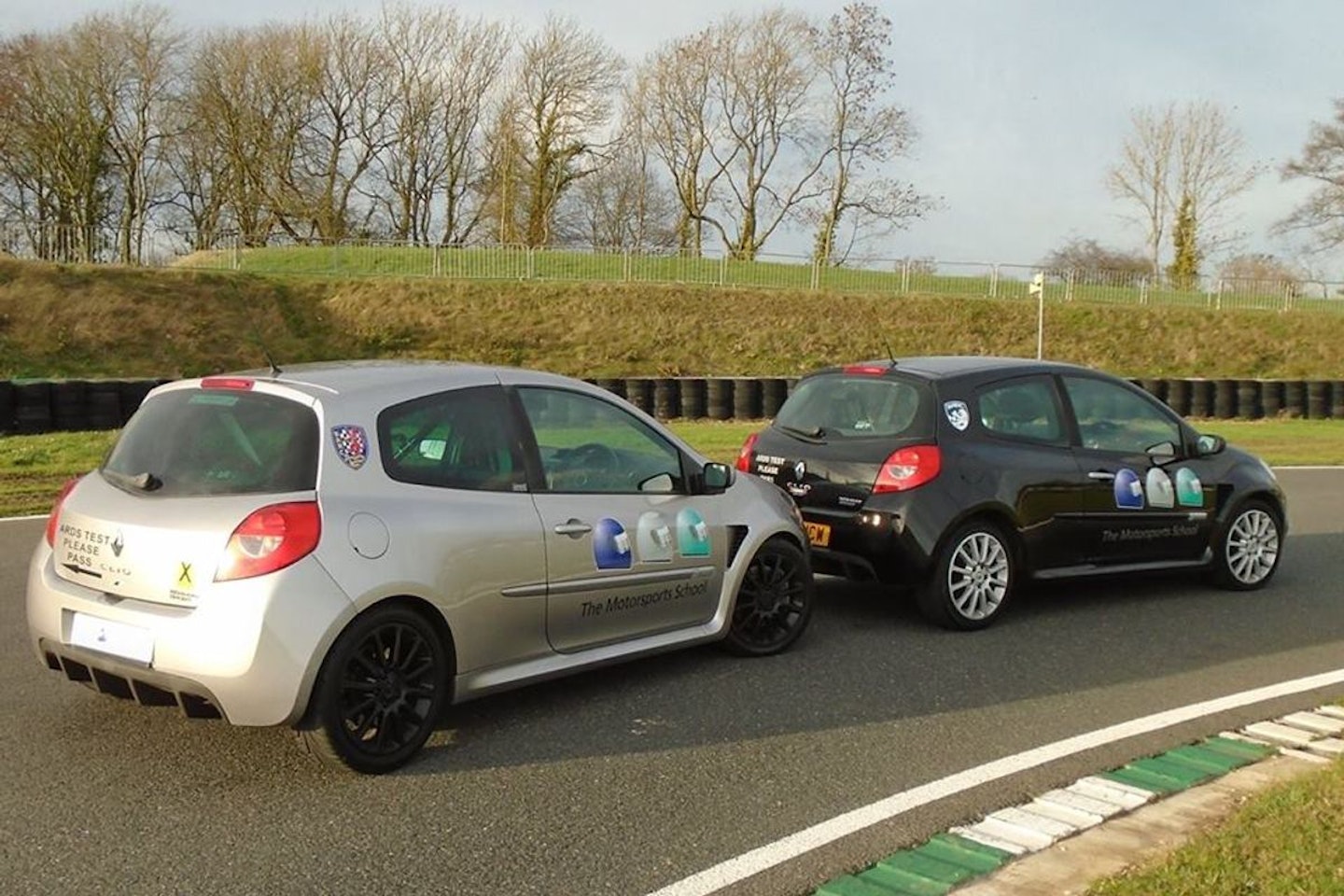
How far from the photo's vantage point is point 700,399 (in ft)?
71.0

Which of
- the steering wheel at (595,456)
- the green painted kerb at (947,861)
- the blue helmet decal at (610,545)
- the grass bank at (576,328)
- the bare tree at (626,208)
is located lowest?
the green painted kerb at (947,861)

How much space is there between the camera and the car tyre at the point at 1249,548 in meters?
8.30

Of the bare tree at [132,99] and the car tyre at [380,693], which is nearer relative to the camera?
the car tyre at [380,693]

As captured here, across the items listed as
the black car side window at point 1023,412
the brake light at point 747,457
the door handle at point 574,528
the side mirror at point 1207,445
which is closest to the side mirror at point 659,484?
the door handle at point 574,528

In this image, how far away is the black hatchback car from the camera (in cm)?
689

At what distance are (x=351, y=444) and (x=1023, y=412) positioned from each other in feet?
14.5

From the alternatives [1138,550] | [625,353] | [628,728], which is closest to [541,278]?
[625,353]

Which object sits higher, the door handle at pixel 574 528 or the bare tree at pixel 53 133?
the bare tree at pixel 53 133

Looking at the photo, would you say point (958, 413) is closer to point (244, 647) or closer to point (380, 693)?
point (380, 693)

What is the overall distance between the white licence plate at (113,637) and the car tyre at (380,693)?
2.09 ft

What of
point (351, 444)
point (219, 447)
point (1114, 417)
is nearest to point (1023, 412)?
point (1114, 417)

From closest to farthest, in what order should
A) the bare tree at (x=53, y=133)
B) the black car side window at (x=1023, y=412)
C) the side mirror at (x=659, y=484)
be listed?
the side mirror at (x=659, y=484), the black car side window at (x=1023, y=412), the bare tree at (x=53, y=133)

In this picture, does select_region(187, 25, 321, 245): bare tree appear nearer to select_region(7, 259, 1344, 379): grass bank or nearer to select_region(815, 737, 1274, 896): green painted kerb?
select_region(7, 259, 1344, 379): grass bank

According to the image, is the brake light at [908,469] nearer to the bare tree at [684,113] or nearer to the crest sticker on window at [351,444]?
the crest sticker on window at [351,444]
